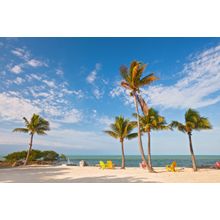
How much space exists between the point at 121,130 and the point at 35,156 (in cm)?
893

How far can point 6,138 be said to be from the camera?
433 inches

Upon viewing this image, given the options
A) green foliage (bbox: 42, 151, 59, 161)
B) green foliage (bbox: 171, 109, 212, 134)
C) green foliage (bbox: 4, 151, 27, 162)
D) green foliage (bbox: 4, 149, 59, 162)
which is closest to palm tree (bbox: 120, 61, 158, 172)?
green foliage (bbox: 171, 109, 212, 134)

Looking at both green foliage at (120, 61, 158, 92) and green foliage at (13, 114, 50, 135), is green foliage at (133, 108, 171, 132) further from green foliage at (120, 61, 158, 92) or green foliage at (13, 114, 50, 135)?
green foliage at (13, 114, 50, 135)

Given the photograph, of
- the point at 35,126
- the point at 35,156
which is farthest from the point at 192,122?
the point at 35,156

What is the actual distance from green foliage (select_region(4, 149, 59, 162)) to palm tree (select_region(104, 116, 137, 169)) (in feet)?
25.8

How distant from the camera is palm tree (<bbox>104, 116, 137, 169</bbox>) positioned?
11.5 meters

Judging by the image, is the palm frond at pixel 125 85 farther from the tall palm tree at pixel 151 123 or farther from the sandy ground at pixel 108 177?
the sandy ground at pixel 108 177

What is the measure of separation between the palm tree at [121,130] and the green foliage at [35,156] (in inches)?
309

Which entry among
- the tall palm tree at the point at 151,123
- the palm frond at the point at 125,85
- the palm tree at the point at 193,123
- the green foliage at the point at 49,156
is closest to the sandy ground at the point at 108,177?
the tall palm tree at the point at 151,123

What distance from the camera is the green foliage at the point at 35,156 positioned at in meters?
17.0
